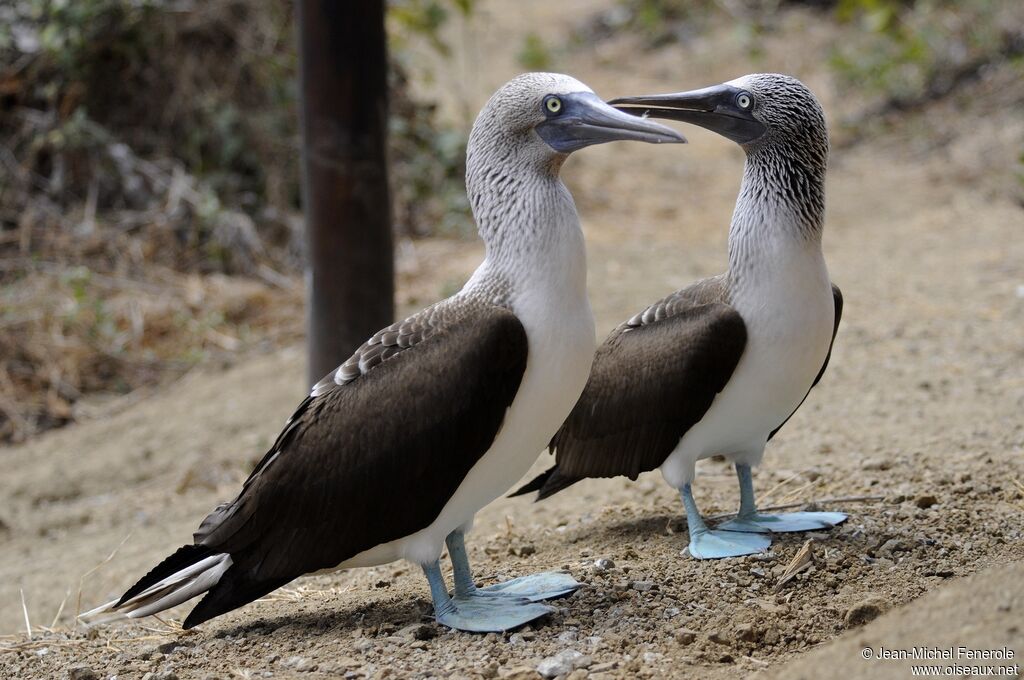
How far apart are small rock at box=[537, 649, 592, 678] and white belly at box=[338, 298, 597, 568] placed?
53 centimetres

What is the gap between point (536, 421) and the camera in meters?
3.35

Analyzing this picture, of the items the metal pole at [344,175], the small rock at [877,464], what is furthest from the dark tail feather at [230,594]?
the small rock at [877,464]

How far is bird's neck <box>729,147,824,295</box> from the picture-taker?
12.2 feet

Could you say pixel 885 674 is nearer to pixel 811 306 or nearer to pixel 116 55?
pixel 811 306

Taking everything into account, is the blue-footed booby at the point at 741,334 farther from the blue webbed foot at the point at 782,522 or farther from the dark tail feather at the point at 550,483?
the dark tail feather at the point at 550,483

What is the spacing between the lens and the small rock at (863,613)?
10.8ft

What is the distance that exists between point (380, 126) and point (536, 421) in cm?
261

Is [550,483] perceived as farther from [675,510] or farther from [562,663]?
[562,663]

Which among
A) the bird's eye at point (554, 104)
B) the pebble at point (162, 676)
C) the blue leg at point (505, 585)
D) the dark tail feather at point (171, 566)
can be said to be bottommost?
the pebble at point (162, 676)

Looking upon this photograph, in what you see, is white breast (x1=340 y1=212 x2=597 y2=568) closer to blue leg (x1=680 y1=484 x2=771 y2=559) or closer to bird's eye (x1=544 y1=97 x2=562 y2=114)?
bird's eye (x1=544 y1=97 x2=562 y2=114)

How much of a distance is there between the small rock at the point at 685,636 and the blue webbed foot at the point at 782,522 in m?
0.76

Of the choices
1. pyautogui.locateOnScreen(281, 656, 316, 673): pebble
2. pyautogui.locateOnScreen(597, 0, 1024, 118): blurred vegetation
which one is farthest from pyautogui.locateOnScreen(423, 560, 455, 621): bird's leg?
pyautogui.locateOnScreen(597, 0, 1024, 118): blurred vegetation

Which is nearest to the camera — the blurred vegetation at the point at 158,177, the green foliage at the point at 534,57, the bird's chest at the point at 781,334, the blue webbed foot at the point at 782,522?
the bird's chest at the point at 781,334

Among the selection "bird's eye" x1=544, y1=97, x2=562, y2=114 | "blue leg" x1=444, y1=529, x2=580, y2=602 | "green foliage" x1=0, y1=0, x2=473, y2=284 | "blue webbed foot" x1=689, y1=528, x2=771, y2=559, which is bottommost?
"blue webbed foot" x1=689, y1=528, x2=771, y2=559
